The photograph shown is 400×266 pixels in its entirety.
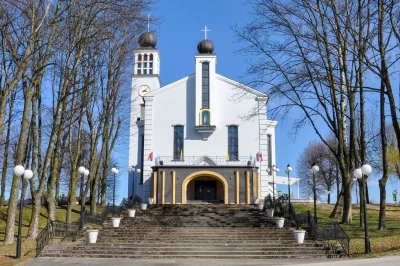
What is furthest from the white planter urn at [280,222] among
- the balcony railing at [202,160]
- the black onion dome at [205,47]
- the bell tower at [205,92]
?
the black onion dome at [205,47]

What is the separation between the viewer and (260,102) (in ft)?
105

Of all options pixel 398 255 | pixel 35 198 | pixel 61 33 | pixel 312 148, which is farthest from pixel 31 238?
pixel 312 148

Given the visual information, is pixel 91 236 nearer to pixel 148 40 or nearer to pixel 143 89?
pixel 143 89

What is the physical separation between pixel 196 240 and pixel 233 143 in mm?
15059

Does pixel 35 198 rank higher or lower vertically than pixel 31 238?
higher

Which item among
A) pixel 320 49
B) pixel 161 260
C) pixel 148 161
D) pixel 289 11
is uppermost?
pixel 289 11

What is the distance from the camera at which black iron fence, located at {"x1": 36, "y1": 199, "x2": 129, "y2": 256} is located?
49.9 ft

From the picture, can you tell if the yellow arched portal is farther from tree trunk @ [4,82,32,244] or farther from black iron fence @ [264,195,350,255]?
tree trunk @ [4,82,32,244]

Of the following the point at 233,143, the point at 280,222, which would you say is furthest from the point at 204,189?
the point at 280,222

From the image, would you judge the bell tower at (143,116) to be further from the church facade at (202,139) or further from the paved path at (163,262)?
the paved path at (163,262)

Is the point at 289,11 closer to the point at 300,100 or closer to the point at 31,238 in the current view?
the point at 300,100

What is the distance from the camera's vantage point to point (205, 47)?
3400cm

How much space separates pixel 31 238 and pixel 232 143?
A: 56.1ft

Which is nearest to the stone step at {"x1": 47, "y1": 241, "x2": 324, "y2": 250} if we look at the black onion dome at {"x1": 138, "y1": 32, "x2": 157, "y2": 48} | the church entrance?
the church entrance
